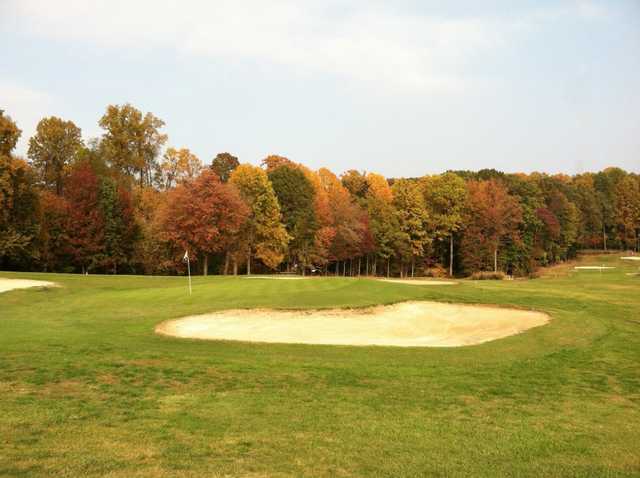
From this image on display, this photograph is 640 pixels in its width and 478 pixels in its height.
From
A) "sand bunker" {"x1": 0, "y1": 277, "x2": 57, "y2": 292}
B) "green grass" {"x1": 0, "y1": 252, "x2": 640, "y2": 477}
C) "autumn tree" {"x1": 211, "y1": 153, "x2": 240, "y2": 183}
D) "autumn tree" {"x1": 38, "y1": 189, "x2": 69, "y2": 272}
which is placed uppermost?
"autumn tree" {"x1": 211, "y1": 153, "x2": 240, "y2": 183}

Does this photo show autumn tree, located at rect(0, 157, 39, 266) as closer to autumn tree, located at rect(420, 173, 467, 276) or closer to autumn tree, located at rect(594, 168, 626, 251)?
autumn tree, located at rect(420, 173, 467, 276)

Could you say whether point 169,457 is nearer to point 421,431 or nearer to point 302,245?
point 421,431

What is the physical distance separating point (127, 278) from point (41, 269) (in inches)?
901

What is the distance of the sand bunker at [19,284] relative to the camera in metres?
30.0

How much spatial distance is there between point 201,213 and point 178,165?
1818 cm

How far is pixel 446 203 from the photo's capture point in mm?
73625

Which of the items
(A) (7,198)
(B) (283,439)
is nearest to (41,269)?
(A) (7,198)

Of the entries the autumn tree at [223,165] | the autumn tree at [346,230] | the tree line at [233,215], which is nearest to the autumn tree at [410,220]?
the tree line at [233,215]

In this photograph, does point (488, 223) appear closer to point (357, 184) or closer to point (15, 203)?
point (357, 184)

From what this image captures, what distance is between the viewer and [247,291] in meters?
28.5

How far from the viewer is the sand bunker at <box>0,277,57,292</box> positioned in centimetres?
3005

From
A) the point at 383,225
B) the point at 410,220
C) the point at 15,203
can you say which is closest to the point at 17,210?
the point at 15,203

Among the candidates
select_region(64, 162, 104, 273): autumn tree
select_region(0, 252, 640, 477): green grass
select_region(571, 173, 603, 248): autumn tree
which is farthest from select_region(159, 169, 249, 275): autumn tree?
select_region(571, 173, 603, 248): autumn tree

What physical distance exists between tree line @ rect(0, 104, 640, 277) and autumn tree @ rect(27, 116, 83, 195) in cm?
12
